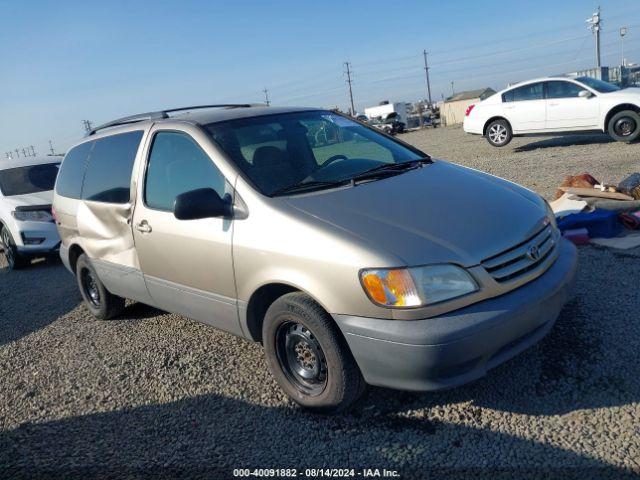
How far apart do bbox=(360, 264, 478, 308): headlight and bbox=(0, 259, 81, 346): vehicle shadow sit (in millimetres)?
4120

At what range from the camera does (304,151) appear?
381 cm

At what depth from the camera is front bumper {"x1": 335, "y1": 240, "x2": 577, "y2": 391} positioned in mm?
2508

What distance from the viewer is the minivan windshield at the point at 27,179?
331 inches

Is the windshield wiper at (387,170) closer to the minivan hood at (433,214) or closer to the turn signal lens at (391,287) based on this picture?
the minivan hood at (433,214)

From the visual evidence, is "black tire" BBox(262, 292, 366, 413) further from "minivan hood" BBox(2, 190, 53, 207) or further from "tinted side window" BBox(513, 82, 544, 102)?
"tinted side window" BBox(513, 82, 544, 102)

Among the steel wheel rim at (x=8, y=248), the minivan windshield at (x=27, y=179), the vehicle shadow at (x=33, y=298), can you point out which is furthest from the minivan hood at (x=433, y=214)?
the minivan windshield at (x=27, y=179)

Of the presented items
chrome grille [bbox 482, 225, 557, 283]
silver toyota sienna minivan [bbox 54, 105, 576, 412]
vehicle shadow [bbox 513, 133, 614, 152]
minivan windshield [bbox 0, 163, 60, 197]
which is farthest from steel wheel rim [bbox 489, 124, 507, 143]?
chrome grille [bbox 482, 225, 557, 283]

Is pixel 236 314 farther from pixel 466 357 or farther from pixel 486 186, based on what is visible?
pixel 486 186

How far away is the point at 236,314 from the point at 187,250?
559 mm

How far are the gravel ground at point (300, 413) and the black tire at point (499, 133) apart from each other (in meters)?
9.18

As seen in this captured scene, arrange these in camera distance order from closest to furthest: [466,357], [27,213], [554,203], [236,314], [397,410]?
[466,357]
[397,410]
[236,314]
[554,203]
[27,213]

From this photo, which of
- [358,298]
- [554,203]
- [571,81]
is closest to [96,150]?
[358,298]

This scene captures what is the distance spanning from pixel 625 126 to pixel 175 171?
10.8m

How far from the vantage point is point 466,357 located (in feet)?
8.34
